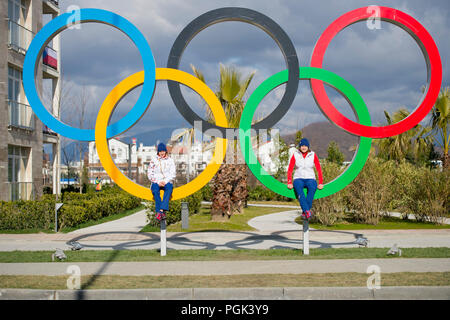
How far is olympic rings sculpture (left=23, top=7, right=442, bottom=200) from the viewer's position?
10.2m

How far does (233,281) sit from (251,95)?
4.81 m

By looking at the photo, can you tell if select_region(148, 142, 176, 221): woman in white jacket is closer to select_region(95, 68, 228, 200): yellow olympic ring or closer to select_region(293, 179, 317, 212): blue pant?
Result: select_region(95, 68, 228, 200): yellow olympic ring

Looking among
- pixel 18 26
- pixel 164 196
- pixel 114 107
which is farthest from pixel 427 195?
pixel 18 26

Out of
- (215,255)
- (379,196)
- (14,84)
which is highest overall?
(14,84)

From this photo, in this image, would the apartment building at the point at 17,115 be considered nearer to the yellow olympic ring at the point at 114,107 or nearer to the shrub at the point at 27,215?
the shrub at the point at 27,215

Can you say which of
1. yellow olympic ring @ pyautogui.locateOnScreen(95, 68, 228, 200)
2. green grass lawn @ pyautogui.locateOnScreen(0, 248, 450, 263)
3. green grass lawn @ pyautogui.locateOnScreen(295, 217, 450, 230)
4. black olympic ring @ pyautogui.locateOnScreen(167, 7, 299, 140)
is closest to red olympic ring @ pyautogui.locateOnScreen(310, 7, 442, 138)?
black olympic ring @ pyautogui.locateOnScreen(167, 7, 299, 140)

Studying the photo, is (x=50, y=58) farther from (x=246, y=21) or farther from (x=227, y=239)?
(x=246, y=21)

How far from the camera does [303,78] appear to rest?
1032 centimetres

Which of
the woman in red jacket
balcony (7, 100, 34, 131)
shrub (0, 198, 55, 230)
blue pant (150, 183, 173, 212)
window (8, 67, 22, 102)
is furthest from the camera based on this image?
window (8, 67, 22, 102)

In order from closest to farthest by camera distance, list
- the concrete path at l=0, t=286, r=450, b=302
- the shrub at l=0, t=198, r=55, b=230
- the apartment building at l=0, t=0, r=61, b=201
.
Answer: the concrete path at l=0, t=286, r=450, b=302 → the shrub at l=0, t=198, r=55, b=230 → the apartment building at l=0, t=0, r=61, b=201

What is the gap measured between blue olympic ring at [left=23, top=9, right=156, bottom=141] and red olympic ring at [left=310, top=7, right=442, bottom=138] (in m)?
4.06

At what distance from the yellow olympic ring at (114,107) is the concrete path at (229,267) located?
1934mm

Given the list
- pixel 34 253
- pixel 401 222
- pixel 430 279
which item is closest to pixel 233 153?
pixel 401 222

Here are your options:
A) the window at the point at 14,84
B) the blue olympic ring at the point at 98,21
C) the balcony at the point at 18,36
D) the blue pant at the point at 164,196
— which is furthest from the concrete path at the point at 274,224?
the balcony at the point at 18,36
